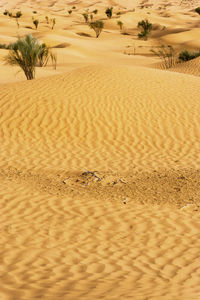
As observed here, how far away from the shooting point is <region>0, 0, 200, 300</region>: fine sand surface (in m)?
4.70

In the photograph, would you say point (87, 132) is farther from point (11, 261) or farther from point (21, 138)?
point (11, 261)

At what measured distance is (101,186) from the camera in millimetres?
8117

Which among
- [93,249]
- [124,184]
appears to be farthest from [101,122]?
[93,249]

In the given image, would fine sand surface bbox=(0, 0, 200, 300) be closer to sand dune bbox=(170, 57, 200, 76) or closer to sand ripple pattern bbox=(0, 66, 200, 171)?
sand ripple pattern bbox=(0, 66, 200, 171)

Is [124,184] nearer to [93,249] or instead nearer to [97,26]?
[93,249]

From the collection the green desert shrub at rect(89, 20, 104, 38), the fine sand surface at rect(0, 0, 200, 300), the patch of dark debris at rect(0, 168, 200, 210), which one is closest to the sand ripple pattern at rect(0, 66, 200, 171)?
the fine sand surface at rect(0, 0, 200, 300)

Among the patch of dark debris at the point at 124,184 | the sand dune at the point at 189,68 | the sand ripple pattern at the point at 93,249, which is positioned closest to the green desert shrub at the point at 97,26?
the sand dune at the point at 189,68

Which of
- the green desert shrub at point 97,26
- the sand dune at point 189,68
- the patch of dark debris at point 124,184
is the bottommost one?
the patch of dark debris at point 124,184

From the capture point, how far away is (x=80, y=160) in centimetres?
1009

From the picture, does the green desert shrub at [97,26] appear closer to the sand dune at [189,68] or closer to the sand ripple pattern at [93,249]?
the sand dune at [189,68]

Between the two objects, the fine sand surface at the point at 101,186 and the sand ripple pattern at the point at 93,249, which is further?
the fine sand surface at the point at 101,186

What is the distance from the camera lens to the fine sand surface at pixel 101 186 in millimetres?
4695

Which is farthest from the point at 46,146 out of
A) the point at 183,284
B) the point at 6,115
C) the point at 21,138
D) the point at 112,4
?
the point at 112,4

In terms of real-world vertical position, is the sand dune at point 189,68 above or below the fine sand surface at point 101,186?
above
